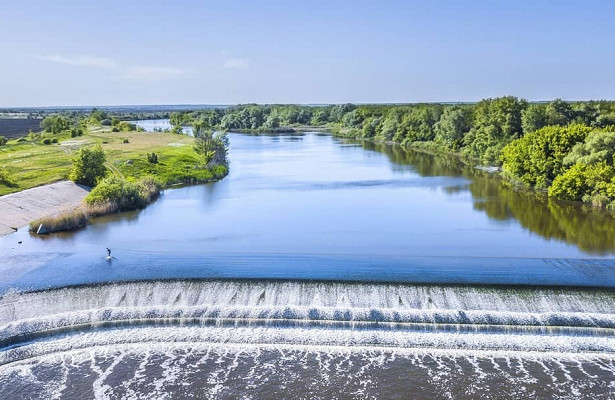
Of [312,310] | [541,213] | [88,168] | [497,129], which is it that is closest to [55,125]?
[88,168]

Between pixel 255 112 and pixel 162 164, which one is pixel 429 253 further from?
pixel 255 112

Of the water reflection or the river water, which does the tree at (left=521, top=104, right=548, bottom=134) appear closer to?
the water reflection

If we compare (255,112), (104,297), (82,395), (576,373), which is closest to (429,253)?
(576,373)

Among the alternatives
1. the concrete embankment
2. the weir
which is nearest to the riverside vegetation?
the concrete embankment

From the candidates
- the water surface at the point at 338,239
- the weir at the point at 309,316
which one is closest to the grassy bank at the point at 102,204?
the water surface at the point at 338,239

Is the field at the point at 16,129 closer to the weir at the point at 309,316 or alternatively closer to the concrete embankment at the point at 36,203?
the concrete embankment at the point at 36,203

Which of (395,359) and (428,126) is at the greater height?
(428,126)

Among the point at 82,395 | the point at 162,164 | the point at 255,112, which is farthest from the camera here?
the point at 255,112
